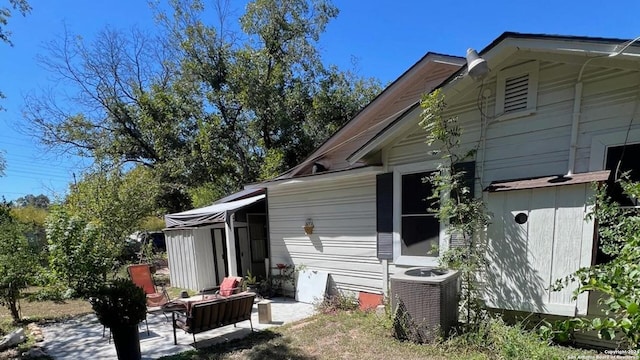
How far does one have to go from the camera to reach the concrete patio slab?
5.50m

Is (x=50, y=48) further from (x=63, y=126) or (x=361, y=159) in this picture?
(x=361, y=159)

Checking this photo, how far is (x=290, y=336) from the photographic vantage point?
5715 mm

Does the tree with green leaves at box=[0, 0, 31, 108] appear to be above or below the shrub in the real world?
above

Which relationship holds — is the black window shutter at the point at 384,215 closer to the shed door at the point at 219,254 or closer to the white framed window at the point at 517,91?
the white framed window at the point at 517,91

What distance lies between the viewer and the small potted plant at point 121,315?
4875mm

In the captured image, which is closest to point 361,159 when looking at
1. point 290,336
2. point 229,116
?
point 290,336

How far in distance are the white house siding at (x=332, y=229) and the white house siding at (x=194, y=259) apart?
2.45 m

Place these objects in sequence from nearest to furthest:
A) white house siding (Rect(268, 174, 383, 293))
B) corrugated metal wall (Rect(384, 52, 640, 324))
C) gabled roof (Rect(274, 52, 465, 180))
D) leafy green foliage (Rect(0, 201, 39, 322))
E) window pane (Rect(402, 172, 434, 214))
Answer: corrugated metal wall (Rect(384, 52, 640, 324)) < window pane (Rect(402, 172, 434, 214)) < white house siding (Rect(268, 174, 383, 293)) < leafy green foliage (Rect(0, 201, 39, 322)) < gabled roof (Rect(274, 52, 465, 180))

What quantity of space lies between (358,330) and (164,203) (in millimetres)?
18512

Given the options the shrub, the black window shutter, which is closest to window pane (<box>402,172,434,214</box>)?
the black window shutter

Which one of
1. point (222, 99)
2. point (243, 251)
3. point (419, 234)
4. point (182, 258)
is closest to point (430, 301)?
point (419, 234)

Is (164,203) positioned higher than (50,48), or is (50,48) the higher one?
(50,48)

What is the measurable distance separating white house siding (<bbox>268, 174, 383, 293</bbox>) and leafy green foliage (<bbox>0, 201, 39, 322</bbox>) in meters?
5.81

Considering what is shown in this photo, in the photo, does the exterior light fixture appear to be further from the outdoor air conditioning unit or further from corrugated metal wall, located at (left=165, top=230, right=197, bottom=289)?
corrugated metal wall, located at (left=165, top=230, right=197, bottom=289)
